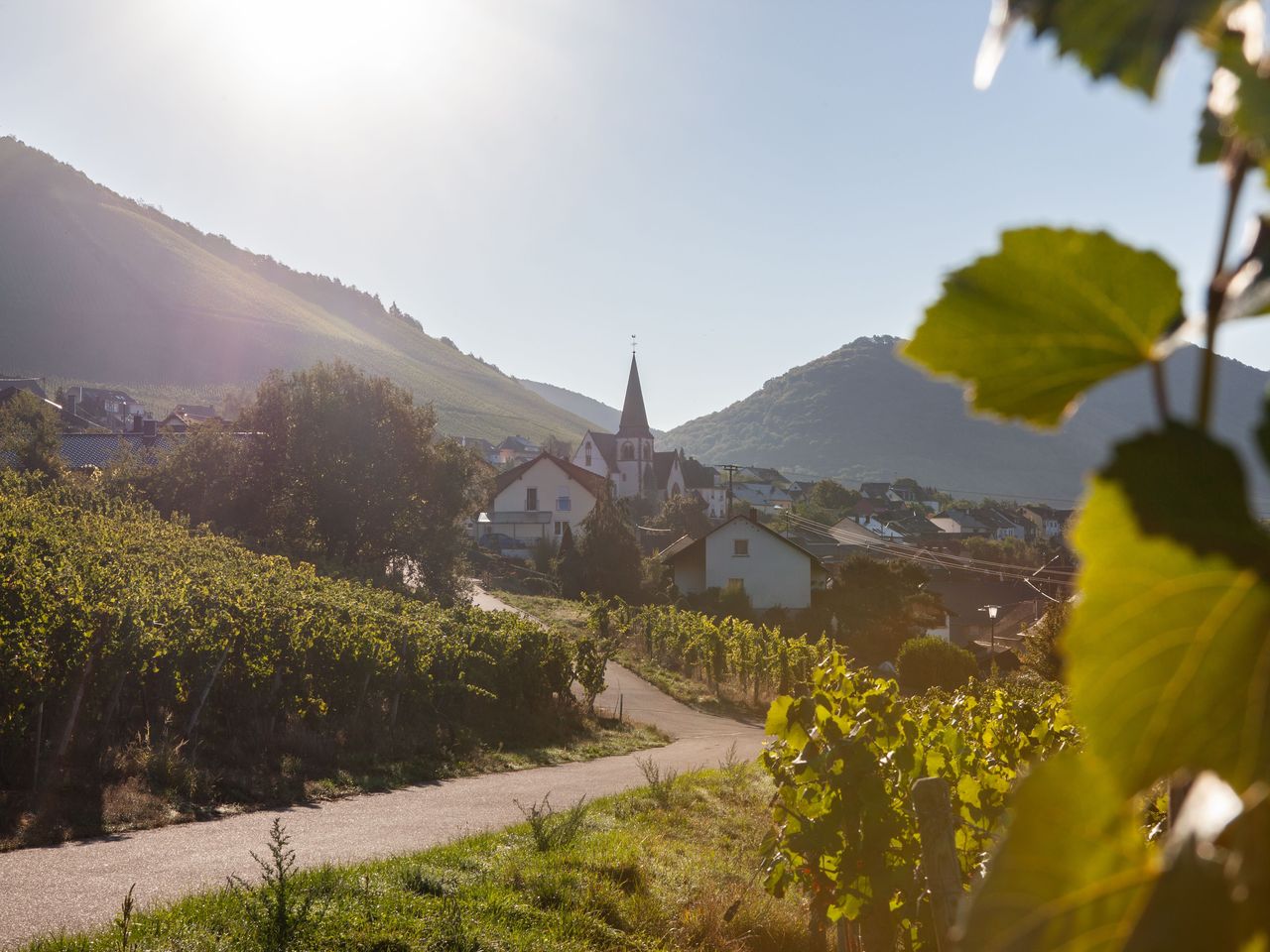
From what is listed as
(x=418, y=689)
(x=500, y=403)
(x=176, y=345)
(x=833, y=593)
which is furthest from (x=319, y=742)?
(x=500, y=403)

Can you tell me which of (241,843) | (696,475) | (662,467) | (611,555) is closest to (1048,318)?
(241,843)

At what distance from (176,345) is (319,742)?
12052 cm

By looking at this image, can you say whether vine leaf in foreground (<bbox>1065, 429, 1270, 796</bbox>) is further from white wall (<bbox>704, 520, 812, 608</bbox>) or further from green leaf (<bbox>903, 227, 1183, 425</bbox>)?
white wall (<bbox>704, 520, 812, 608</bbox>)

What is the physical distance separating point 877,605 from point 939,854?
1313 inches

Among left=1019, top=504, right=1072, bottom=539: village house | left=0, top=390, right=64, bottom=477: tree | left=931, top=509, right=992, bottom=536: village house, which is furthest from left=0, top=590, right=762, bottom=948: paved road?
left=1019, top=504, right=1072, bottom=539: village house

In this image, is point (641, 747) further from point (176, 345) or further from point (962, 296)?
point (176, 345)

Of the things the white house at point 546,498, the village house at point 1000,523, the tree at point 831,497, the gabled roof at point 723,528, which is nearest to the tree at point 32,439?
the gabled roof at point 723,528

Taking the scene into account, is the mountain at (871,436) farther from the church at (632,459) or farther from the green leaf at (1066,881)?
the green leaf at (1066,881)

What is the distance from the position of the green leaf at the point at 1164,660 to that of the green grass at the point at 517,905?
235 inches

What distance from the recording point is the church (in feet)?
234

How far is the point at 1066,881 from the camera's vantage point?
10.7 inches

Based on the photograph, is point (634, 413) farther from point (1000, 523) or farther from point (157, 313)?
point (157, 313)

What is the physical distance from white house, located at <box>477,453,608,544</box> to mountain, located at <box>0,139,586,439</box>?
54.0 meters

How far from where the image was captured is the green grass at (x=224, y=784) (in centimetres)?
903
